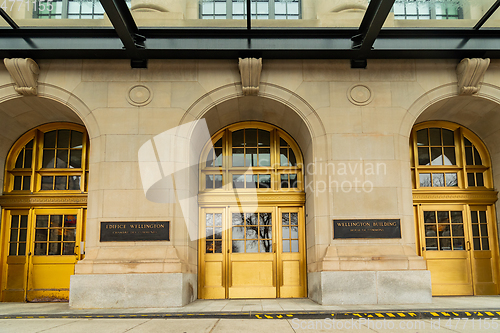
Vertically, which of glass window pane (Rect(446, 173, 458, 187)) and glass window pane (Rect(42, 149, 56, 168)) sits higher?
glass window pane (Rect(42, 149, 56, 168))

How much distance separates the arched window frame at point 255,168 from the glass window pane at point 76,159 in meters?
3.67

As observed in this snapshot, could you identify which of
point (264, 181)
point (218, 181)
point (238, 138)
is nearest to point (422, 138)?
point (264, 181)

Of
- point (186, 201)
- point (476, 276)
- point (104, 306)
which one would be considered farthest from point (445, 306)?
point (104, 306)

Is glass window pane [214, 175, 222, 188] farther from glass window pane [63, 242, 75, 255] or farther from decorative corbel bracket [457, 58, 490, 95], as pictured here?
decorative corbel bracket [457, 58, 490, 95]

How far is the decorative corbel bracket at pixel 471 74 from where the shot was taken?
402 inches

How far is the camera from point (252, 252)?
1171cm

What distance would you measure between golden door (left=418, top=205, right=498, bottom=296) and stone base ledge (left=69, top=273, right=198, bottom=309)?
7028 millimetres

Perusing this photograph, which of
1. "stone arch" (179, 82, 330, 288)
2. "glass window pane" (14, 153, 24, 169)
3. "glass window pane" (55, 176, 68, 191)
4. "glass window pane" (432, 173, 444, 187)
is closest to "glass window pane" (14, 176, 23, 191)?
"glass window pane" (14, 153, 24, 169)

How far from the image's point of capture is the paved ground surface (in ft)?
20.9

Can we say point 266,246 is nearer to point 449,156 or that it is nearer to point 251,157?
point 251,157

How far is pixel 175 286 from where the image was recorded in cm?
941

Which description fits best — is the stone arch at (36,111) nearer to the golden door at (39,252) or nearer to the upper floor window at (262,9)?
the golden door at (39,252)

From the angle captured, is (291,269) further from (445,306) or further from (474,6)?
(474,6)

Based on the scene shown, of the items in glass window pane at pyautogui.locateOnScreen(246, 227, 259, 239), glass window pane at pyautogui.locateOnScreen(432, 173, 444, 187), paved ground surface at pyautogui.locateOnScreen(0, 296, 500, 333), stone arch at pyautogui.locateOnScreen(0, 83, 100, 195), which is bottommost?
paved ground surface at pyautogui.locateOnScreen(0, 296, 500, 333)
